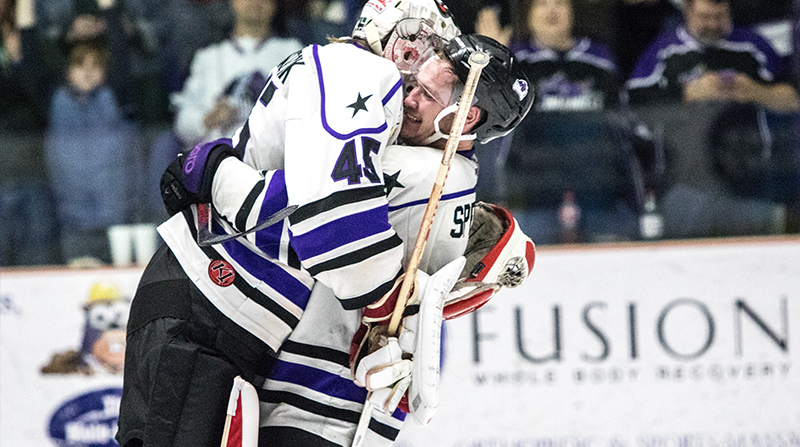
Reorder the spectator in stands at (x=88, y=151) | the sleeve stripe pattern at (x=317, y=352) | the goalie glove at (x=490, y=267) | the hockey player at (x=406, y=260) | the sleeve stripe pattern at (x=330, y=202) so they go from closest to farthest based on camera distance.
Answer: the sleeve stripe pattern at (x=330, y=202), the hockey player at (x=406, y=260), the sleeve stripe pattern at (x=317, y=352), the goalie glove at (x=490, y=267), the spectator in stands at (x=88, y=151)

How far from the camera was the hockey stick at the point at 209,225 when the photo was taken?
4.65ft

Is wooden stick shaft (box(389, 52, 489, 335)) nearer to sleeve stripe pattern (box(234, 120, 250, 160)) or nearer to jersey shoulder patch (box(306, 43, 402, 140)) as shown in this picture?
jersey shoulder patch (box(306, 43, 402, 140))

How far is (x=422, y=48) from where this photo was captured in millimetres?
1617

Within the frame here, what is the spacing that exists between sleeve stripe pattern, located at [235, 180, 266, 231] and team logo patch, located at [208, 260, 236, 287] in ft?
0.51

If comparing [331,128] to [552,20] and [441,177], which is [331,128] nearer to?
[441,177]

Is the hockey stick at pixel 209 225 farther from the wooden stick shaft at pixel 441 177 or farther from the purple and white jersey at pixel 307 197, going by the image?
the wooden stick shaft at pixel 441 177

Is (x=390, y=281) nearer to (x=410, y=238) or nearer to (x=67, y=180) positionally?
(x=410, y=238)

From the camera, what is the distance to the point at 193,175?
163 cm

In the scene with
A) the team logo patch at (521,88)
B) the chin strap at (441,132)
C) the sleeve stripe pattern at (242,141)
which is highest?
the team logo patch at (521,88)

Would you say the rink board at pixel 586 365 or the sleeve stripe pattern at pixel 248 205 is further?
the rink board at pixel 586 365

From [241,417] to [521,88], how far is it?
833 mm

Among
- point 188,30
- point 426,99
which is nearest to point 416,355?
point 426,99

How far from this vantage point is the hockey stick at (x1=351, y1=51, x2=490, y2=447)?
4.94ft

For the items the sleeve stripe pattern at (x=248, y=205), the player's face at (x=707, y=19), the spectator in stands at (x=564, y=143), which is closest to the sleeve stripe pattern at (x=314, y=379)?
the sleeve stripe pattern at (x=248, y=205)
